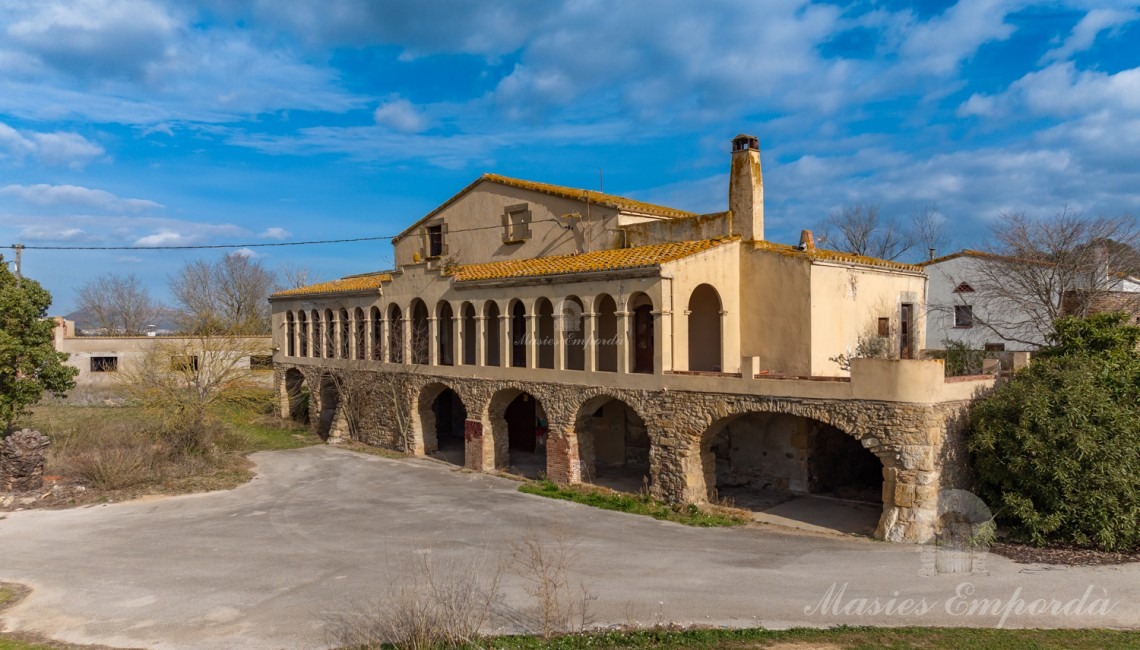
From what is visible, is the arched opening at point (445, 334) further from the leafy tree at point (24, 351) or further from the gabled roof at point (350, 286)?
the leafy tree at point (24, 351)

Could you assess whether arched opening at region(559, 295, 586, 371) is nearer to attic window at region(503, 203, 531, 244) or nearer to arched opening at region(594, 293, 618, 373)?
arched opening at region(594, 293, 618, 373)

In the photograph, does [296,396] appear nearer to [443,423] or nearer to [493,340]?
[443,423]

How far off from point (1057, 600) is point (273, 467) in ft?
71.1

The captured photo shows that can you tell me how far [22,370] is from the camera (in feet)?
72.1

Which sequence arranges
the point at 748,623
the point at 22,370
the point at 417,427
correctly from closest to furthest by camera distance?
the point at 748,623
the point at 22,370
the point at 417,427

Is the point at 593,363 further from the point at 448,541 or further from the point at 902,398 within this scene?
the point at 902,398

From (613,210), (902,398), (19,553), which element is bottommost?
(19,553)

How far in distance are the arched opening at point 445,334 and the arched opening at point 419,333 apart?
60 cm

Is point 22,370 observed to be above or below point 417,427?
above

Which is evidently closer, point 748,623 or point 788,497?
point 748,623

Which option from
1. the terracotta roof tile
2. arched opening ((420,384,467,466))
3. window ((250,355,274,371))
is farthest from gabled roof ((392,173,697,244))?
window ((250,355,274,371))

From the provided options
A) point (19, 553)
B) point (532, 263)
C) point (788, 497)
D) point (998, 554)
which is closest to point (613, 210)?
point (532, 263)

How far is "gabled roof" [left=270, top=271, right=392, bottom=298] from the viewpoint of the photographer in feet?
95.8

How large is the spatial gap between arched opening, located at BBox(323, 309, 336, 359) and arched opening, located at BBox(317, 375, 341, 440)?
3.27ft
